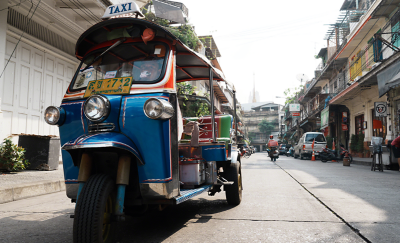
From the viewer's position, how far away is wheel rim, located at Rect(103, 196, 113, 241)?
273 centimetres

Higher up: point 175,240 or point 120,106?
point 120,106

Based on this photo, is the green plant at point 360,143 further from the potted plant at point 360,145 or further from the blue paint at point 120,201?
the blue paint at point 120,201

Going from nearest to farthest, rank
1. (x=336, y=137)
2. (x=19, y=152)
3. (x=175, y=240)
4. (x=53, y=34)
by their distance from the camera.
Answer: (x=175, y=240)
(x=19, y=152)
(x=53, y=34)
(x=336, y=137)

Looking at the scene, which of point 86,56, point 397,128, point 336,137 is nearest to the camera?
point 86,56

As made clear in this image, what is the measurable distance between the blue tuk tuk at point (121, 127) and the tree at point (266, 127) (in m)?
85.7

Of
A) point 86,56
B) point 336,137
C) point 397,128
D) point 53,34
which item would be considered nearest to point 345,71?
point 336,137

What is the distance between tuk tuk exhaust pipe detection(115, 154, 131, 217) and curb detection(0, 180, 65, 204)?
3.57 metres

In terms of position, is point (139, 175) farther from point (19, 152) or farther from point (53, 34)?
point (53, 34)

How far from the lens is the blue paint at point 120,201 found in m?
2.69

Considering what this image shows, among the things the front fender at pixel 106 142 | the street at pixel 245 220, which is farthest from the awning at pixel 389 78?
the front fender at pixel 106 142

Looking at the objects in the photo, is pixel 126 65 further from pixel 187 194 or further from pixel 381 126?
pixel 381 126

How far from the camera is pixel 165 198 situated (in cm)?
292

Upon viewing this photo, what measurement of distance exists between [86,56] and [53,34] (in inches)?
308

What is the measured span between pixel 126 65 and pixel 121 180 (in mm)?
1307
